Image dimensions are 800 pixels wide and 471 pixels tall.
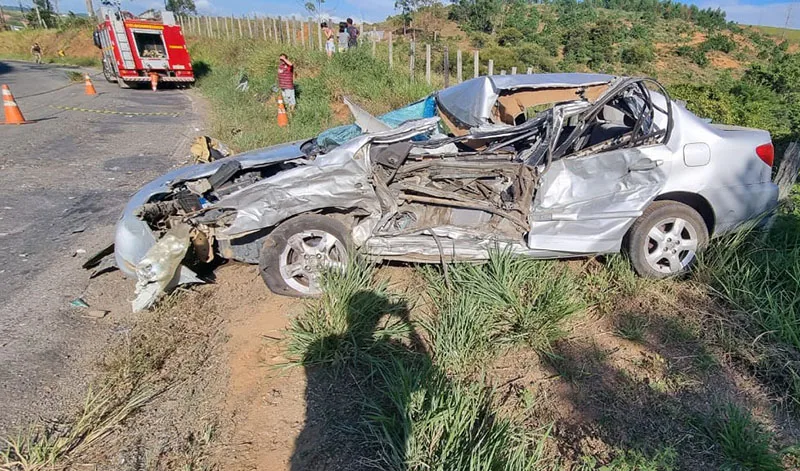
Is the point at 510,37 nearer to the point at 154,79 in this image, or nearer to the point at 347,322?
the point at 154,79

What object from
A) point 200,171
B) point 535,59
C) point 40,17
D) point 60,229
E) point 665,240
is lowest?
point 60,229

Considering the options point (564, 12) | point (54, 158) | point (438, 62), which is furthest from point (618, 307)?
point (564, 12)

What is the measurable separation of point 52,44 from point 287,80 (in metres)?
30.7

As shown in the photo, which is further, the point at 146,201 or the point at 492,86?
the point at 492,86

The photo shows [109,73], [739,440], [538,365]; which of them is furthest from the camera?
[109,73]

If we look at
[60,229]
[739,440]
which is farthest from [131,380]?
[739,440]

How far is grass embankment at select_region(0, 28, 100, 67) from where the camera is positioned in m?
28.5

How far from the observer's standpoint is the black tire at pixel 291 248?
3.18 meters

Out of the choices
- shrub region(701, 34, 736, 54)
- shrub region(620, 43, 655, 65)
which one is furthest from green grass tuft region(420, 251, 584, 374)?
shrub region(701, 34, 736, 54)

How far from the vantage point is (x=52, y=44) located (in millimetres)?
29859

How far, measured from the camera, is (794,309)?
2781 millimetres

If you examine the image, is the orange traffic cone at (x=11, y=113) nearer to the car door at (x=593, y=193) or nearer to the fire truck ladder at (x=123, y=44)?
the fire truck ladder at (x=123, y=44)

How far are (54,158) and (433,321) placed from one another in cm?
729

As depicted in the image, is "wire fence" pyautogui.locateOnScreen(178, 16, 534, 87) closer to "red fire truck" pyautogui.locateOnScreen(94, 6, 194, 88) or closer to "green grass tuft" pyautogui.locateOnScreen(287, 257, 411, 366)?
"red fire truck" pyautogui.locateOnScreen(94, 6, 194, 88)
